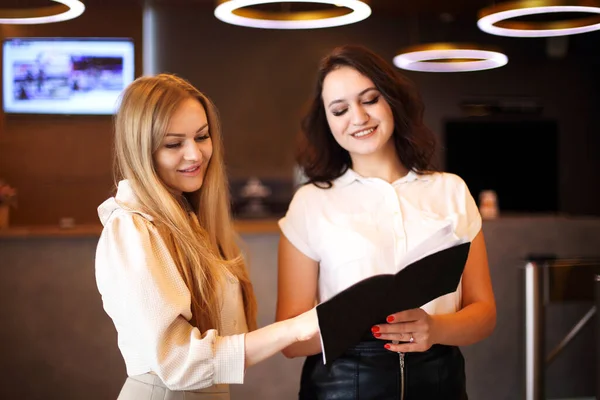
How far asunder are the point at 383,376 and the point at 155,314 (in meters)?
0.60

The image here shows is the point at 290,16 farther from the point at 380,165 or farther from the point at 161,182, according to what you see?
the point at 161,182

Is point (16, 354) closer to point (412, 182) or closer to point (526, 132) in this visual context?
point (412, 182)

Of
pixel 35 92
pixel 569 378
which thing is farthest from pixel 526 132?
pixel 35 92

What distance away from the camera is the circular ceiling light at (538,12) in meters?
2.17

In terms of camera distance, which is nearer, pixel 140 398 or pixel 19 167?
pixel 140 398

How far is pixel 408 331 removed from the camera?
1604 millimetres

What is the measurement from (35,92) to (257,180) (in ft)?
6.74

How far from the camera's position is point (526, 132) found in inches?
277

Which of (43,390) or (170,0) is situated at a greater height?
(170,0)

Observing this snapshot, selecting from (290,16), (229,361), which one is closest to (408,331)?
(229,361)

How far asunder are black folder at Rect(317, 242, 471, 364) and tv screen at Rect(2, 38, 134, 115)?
495cm

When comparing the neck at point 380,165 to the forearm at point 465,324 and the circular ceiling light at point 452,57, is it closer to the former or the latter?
the forearm at point 465,324

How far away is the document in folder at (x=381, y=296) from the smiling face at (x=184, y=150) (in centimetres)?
48

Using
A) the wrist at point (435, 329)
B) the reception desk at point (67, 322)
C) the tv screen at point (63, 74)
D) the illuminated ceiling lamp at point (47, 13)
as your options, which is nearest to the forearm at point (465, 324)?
the wrist at point (435, 329)
